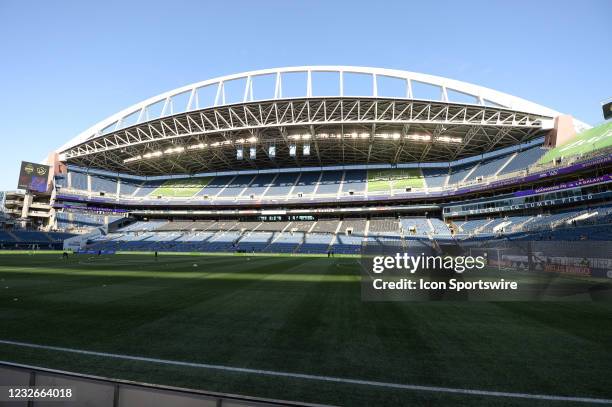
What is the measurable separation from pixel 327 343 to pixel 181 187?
7399 centimetres

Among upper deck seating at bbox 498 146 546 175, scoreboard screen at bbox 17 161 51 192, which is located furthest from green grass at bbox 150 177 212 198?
upper deck seating at bbox 498 146 546 175

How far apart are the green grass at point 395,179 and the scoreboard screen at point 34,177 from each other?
66.5m

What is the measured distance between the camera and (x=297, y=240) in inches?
2105

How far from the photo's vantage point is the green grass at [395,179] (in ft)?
198

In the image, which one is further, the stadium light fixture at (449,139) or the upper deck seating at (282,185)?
the upper deck seating at (282,185)

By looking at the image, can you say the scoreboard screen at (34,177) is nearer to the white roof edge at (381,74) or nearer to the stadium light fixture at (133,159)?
the white roof edge at (381,74)

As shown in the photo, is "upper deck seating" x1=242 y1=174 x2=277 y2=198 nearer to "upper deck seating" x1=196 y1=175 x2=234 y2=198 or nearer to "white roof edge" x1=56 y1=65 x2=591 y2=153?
"upper deck seating" x1=196 y1=175 x2=234 y2=198

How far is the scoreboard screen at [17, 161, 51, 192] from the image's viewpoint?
181ft

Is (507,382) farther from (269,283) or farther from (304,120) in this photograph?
(304,120)

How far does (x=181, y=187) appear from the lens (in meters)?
72.6

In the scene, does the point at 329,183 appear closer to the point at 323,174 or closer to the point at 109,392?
the point at 323,174

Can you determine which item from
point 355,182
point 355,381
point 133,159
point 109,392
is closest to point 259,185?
point 355,182

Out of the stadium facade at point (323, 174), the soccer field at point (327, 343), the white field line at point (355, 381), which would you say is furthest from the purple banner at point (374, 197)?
the white field line at point (355, 381)

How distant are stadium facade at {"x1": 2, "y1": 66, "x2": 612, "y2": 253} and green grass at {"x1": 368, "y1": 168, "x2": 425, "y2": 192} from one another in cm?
40
